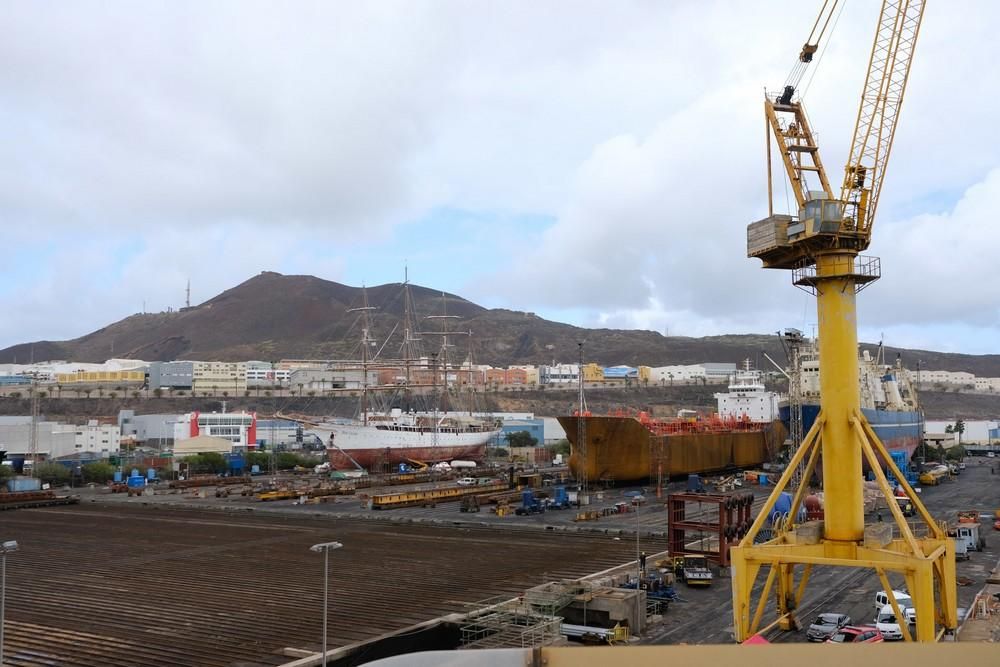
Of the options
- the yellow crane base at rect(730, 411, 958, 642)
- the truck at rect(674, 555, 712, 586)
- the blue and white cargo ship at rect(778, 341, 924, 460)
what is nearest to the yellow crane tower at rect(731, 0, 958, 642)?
the yellow crane base at rect(730, 411, 958, 642)

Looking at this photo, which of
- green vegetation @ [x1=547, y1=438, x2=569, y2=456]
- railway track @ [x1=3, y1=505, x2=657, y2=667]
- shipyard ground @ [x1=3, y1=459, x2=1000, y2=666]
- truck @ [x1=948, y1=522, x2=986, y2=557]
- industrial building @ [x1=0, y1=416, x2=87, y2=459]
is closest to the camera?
railway track @ [x1=3, y1=505, x2=657, y2=667]

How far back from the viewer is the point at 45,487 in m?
62.5

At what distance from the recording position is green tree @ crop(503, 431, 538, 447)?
11994 cm

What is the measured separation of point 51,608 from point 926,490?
56.5 metres

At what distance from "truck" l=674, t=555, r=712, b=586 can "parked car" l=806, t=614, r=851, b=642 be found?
5764mm

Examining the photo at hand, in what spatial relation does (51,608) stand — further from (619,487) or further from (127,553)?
(619,487)

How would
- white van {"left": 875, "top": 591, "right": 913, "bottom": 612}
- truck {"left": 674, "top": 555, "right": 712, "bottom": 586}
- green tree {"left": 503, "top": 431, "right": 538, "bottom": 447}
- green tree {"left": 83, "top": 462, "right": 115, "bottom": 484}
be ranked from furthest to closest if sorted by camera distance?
1. green tree {"left": 503, "top": 431, "right": 538, "bottom": 447}
2. green tree {"left": 83, "top": 462, "right": 115, "bottom": 484}
3. truck {"left": 674, "top": 555, "right": 712, "bottom": 586}
4. white van {"left": 875, "top": 591, "right": 913, "bottom": 612}

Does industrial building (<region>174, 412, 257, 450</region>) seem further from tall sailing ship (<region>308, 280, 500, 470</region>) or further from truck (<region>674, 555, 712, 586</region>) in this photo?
truck (<region>674, 555, 712, 586</region>)

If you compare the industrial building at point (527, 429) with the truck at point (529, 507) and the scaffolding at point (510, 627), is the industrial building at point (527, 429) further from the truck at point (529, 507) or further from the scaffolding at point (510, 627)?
the scaffolding at point (510, 627)

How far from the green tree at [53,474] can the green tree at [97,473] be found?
1625 millimetres

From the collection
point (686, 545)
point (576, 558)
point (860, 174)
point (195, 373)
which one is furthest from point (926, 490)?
point (195, 373)

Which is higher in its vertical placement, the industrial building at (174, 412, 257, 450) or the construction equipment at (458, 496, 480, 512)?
the industrial building at (174, 412, 257, 450)

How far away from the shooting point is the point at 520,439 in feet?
395

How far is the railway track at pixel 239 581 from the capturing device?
57.3ft
